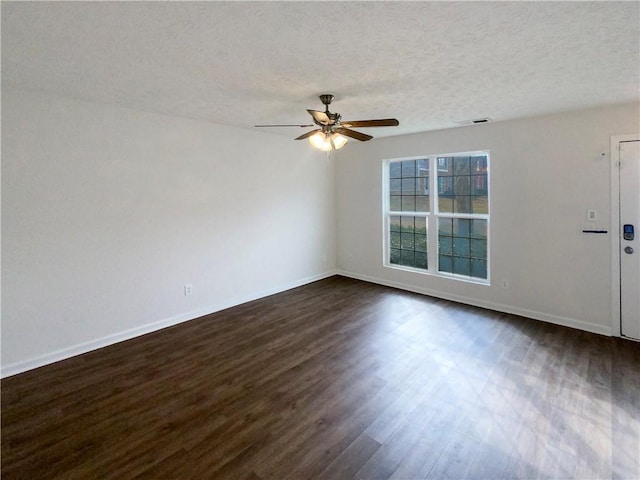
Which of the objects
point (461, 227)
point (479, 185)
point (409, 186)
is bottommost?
point (461, 227)

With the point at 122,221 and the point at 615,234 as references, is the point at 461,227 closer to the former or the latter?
the point at 615,234

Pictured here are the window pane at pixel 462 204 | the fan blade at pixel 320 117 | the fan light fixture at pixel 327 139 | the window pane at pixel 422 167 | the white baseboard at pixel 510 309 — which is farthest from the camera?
the window pane at pixel 422 167

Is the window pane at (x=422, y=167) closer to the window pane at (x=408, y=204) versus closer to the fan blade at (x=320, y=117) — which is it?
the window pane at (x=408, y=204)

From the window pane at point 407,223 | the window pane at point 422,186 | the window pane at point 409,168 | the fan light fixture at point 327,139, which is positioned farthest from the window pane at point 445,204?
the fan light fixture at point 327,139

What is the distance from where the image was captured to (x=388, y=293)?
5105mm

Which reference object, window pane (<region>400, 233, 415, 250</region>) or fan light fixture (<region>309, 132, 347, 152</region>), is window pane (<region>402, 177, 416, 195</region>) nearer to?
window pane (<region>400, 233, 415, 250</region>)

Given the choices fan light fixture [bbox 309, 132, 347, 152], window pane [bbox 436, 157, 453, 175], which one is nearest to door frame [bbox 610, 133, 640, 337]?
window pane [bbox 436, 157, 453, 175]

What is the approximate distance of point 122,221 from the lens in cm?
351

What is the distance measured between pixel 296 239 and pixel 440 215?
235 cm

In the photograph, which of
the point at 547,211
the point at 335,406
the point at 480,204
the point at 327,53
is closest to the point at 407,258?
the point at 480,204

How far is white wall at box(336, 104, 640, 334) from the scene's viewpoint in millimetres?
3549

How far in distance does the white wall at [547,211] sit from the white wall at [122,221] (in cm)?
278

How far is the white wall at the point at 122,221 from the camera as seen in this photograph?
9.57ft

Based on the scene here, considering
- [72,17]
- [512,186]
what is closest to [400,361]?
[512,186]
